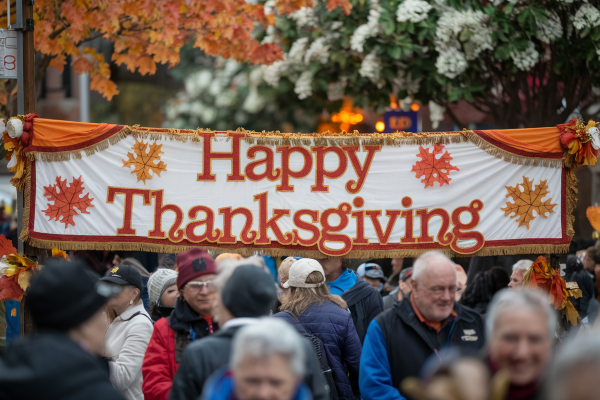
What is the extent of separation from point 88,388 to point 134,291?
2.61 m

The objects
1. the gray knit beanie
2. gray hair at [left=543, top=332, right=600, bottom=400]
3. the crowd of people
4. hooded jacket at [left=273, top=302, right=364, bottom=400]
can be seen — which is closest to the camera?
gray hair at [left=543, top=332, right=600, bottom=400]

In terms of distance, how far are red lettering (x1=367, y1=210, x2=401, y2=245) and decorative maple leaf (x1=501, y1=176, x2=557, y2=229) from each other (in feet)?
3.14

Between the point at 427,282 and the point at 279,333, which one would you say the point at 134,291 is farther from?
the point at 279,333

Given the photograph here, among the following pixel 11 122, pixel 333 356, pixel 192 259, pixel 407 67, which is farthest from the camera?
pixel 407 67

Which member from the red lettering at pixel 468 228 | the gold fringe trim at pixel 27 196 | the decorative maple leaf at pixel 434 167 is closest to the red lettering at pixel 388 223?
the decorative maple leaf at pixel 434 167

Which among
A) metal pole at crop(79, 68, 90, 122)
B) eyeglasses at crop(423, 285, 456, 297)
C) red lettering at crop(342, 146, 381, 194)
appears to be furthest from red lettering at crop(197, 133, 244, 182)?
metal pole at crop(79, 68, 90, 122)

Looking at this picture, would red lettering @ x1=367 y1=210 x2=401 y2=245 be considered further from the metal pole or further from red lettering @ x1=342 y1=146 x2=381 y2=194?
the metal pole

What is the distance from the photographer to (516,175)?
236 inches

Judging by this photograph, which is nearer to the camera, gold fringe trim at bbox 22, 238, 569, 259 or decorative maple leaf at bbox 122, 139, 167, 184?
gold fringe trim at bbox 22, 238, 569, 259

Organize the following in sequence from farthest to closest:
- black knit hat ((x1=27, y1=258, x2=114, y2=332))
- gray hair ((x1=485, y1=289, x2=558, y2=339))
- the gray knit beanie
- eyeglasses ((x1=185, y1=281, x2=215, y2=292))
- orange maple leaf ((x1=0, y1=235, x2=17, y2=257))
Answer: orange maple leaf ((x1=0, y1=235, x2=17, y2=257))
the gray knit beanie
eyeglasses ((x1=185, y1=281, x2=215, y2=292))
black knit hat ((x1=27, y1=258, x2=114, y2=332))
gray hair ((x1=485, y1=289, x2=558, y2=339))

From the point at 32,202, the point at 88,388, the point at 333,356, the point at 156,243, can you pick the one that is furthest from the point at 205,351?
the point at 32,202

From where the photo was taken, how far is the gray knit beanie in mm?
5270

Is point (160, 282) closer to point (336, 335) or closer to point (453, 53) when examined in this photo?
point (336, 335)

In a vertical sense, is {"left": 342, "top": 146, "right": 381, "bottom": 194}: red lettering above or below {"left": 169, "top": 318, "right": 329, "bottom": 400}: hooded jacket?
above
